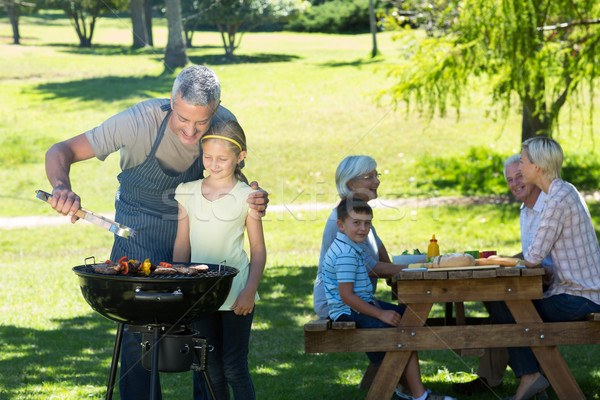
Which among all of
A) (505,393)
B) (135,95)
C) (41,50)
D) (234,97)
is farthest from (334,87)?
(505,393)

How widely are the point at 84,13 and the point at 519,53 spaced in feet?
66.5

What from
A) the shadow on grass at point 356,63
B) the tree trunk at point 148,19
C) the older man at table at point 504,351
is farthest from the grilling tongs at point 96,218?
the shadow on grass at point 356,63

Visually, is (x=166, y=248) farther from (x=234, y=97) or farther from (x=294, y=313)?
(x=234, y=97)

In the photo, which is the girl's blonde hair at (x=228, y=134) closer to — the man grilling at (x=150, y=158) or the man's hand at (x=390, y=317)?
the man grilling at (x=150, y=158)

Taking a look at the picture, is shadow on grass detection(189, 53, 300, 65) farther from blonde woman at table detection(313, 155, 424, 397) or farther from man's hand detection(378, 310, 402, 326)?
man's hand detection(378, 310, 402, 326)

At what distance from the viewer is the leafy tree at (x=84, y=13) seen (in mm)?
23609

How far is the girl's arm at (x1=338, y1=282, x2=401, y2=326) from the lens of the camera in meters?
3.71

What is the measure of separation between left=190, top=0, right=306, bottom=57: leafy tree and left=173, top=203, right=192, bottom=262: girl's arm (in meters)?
17.2

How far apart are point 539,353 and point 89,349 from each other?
3279 millimetres

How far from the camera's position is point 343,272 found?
378 centimetres

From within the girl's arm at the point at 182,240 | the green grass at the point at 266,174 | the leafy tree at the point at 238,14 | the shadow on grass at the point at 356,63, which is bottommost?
the green grass at the point at 266,174

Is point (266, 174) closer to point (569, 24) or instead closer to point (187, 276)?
point (569, 24)

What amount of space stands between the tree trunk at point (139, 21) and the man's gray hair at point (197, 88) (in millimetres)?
17343

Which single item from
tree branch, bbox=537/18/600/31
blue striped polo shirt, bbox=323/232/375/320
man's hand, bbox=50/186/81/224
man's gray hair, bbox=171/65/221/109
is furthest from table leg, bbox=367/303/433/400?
tree branch, bbox=537/18/600/31
